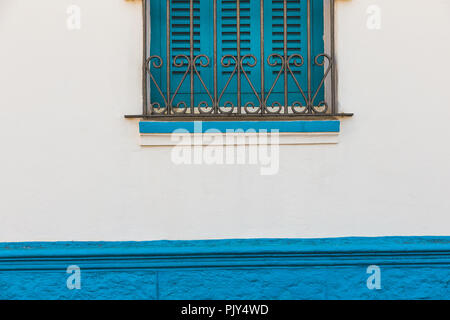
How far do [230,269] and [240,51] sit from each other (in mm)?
1637

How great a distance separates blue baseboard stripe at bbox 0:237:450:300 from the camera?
308cm

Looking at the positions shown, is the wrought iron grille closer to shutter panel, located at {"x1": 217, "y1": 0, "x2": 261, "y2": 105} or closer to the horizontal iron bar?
shutter panel, located at {"x1": 217, "y1": 0, "x2": 261, "y2": 105}

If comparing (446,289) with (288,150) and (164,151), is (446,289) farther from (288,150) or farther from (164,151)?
(164,151)

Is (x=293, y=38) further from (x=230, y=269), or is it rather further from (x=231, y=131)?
(x=230, y=269)

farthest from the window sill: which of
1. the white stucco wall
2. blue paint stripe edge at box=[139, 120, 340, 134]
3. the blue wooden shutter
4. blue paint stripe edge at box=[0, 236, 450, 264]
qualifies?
blue paint stripe edge at box=[0, 236, 450, 264]

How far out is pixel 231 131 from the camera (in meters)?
3.13

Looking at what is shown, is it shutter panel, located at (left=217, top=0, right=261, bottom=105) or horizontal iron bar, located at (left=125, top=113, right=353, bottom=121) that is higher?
shutter panel, located at (left=217, top=0, right=261, bottom=105)

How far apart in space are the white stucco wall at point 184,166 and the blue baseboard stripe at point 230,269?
0.11 meters

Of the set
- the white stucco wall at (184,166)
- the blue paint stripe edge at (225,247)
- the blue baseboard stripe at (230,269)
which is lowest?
the blue baseboard stripe at (230,269)

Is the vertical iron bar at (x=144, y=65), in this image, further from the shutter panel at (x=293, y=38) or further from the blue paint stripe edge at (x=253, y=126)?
the shutter panel at (x=293, y=38)

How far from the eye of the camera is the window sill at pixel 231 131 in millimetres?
3129

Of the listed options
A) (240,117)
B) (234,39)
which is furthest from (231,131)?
(234,39)

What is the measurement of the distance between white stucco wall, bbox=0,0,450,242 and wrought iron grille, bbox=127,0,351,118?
21 cm

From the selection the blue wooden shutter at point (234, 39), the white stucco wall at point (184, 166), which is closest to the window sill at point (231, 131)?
the white stucco wall at point (184, 166)
